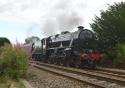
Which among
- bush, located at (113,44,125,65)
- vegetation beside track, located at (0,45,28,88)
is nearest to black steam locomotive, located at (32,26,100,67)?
bush, located at (113,44,125,65)

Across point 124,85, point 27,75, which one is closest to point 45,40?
point 27,75

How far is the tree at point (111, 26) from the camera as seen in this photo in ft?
95.1

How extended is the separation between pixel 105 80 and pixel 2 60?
6.21 meters

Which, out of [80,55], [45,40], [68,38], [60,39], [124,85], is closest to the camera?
[124,85]

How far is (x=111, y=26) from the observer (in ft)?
96.3

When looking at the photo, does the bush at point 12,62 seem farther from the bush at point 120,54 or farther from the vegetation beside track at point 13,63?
the bush at point 120,54

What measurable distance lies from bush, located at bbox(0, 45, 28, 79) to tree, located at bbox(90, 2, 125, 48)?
10602mm

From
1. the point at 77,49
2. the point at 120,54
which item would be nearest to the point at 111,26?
the point at 120,54

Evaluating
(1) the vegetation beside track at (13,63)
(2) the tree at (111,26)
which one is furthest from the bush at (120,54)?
(1) the vegetation beside track at (13,63)

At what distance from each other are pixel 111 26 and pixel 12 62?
12.0m

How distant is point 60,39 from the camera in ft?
103

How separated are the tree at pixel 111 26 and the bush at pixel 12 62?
10.6 meters

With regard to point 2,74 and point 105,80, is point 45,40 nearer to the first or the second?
point 2,74

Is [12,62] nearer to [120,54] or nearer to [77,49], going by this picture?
[77,49]
